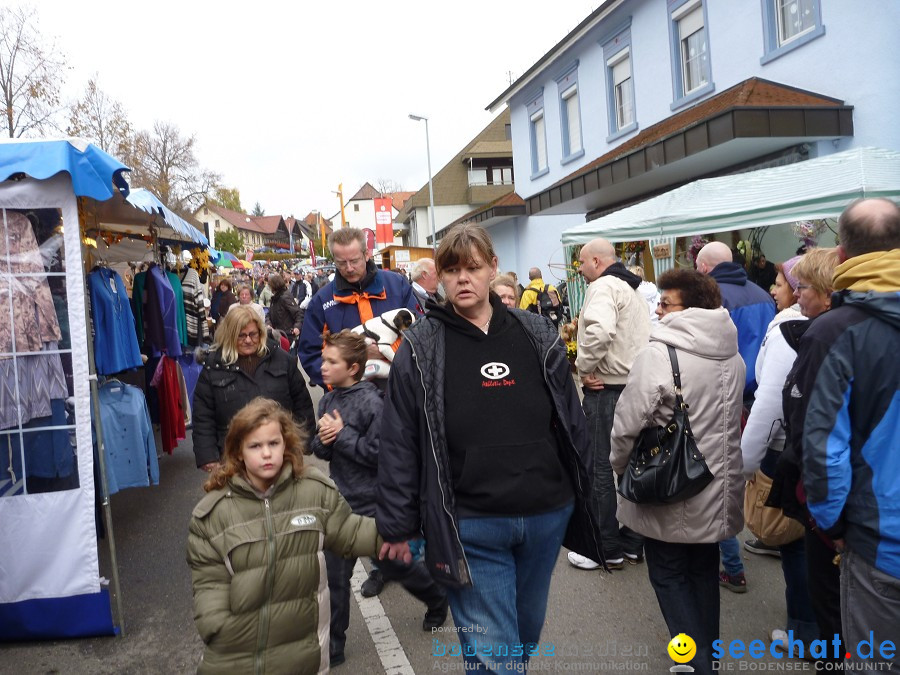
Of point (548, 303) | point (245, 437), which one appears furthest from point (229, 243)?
point (245, 437)

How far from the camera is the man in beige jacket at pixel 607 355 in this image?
4.49m

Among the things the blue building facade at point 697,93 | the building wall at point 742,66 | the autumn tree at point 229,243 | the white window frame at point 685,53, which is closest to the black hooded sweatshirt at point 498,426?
the blue building facade at point 697,93

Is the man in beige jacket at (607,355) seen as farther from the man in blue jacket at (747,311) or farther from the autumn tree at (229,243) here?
the autumn tree at (229,243)

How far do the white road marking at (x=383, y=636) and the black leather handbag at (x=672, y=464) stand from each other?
147 cm

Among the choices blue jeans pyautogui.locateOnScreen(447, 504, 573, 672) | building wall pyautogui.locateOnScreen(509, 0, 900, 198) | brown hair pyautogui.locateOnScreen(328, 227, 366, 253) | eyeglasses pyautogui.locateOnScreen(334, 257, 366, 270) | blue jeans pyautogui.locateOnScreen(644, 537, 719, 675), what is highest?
building wall pyautogui.locateOnScreen(509, 0, 900, 198)

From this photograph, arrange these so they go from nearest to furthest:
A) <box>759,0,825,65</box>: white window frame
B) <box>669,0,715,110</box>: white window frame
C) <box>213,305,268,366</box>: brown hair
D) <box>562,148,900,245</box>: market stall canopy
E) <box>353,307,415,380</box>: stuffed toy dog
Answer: <box>353,307,415,380</box>: stuffed toy dog, <box>213,305,268,366</box>: brown hair, <box>562,148,900,245</box>: market stall canopy, <box>759,0,825,65</box>: white window frame, <box>669,0,715,110</box>: white window frame

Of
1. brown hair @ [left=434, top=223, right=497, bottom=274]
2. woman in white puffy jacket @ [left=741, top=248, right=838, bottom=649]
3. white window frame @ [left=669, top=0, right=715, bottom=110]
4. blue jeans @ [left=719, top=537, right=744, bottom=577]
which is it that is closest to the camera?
brown hair @ [left=434, top=223, right=497, bottom=274]

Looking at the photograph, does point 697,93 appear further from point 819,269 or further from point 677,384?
point 677,384

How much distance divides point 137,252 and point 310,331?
484cm

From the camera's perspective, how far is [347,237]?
14.4ft

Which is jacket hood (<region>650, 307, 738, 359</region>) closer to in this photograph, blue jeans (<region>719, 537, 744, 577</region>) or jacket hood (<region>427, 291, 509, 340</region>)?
jacket hood (<region>427, 291, 509, 340</region>)

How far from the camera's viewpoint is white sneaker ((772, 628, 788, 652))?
355cm

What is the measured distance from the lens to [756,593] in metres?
4.16

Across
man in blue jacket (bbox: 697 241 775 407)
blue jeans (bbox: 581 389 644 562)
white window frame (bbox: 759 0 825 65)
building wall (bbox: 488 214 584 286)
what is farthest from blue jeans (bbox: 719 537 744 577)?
building wall (bbox: 488 214 584 286)
